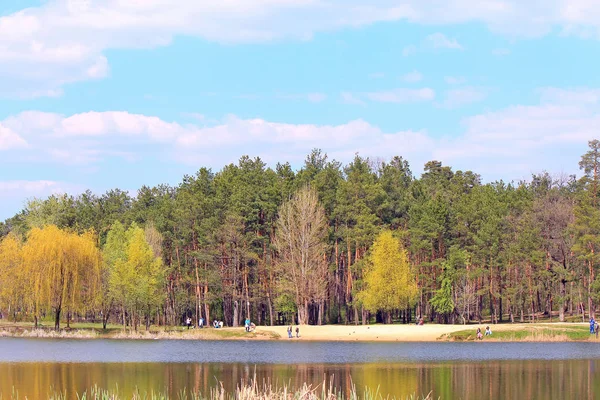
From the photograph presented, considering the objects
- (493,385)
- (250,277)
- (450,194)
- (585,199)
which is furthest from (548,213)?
(493,385)

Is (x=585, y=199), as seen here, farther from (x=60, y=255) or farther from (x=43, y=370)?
(x=43, y=370)

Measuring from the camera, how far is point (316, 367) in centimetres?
4919

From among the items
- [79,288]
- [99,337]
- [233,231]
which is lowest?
[99,337]

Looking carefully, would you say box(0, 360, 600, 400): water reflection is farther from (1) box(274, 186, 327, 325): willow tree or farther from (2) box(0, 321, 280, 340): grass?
(1) box(274, 186, 327, 325): willow tree

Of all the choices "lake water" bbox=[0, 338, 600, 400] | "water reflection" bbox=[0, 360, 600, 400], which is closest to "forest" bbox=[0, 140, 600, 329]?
"lake water" bbox=[0, 338, 600, 400]

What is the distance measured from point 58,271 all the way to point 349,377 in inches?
1840

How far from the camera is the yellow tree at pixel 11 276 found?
270ft

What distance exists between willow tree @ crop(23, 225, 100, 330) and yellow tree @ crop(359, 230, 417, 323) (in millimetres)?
32018

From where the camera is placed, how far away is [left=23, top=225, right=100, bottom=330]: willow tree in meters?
80.2

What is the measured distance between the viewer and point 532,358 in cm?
5484

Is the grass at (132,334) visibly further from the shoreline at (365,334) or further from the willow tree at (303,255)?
the willow tree at (303,255)

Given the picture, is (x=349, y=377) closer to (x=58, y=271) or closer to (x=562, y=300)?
(x=58, y=271)

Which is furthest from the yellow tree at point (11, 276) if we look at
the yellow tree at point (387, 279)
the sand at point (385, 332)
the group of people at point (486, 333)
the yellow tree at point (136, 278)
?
the group of people at point (486, 333)

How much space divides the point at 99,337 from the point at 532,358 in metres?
45.2
